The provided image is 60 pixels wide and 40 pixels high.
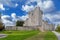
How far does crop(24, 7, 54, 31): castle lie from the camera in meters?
79.1

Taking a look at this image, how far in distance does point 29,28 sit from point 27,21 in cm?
1321

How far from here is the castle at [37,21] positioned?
79062 mm

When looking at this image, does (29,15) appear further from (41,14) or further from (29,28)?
(29,28)

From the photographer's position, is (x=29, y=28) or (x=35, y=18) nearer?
(x=29, y=28)

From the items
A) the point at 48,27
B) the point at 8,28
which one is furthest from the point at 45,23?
the point at 8,28

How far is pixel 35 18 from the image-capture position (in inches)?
3332

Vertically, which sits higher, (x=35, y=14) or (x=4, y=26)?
(x=35, y=14)

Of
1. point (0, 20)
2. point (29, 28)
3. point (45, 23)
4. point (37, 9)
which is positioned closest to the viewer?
point (0, 20)

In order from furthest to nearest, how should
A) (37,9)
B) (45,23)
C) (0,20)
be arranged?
(37,9) → (45,23) → (0,20)

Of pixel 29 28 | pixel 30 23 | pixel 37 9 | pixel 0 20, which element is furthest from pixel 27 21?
pixel 0 20

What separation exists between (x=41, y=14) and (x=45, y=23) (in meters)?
5.00

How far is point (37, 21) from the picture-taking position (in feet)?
268

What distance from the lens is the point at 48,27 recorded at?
260ft

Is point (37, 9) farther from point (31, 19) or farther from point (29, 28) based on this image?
point (29, 28)
